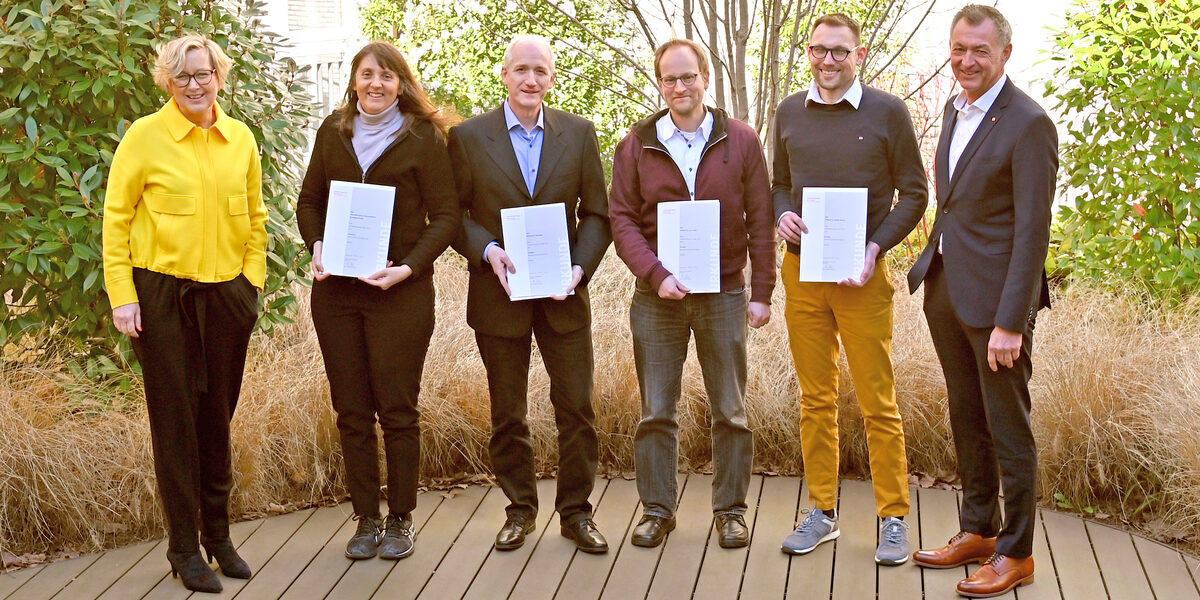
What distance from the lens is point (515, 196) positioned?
4.20 meters

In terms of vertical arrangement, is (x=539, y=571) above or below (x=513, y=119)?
below

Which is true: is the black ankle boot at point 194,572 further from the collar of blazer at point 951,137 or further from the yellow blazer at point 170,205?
the collar of blazer at point 951,137

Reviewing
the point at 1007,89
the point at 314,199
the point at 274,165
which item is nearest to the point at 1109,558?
the point at 1007,89

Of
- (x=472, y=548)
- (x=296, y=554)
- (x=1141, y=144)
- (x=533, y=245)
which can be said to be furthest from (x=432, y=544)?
(x=1141, y=144)

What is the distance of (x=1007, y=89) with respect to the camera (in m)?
3.74

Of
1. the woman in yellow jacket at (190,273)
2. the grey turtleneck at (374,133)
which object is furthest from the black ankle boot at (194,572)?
the grey turtleneck at (374,133)

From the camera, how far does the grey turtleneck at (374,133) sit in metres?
4.11

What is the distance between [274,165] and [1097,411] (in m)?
3.87

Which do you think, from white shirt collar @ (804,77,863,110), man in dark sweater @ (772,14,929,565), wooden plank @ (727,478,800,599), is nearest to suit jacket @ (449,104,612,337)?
man in dark sweater @ (772,14,929,565)

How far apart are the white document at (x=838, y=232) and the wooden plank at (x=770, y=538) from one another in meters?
1.06

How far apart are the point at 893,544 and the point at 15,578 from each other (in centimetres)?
319

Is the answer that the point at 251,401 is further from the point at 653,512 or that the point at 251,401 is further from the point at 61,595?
the point at 653,512

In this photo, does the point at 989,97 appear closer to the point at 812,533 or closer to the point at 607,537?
the point at 812,533

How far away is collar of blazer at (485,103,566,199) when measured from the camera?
13.8 ft
